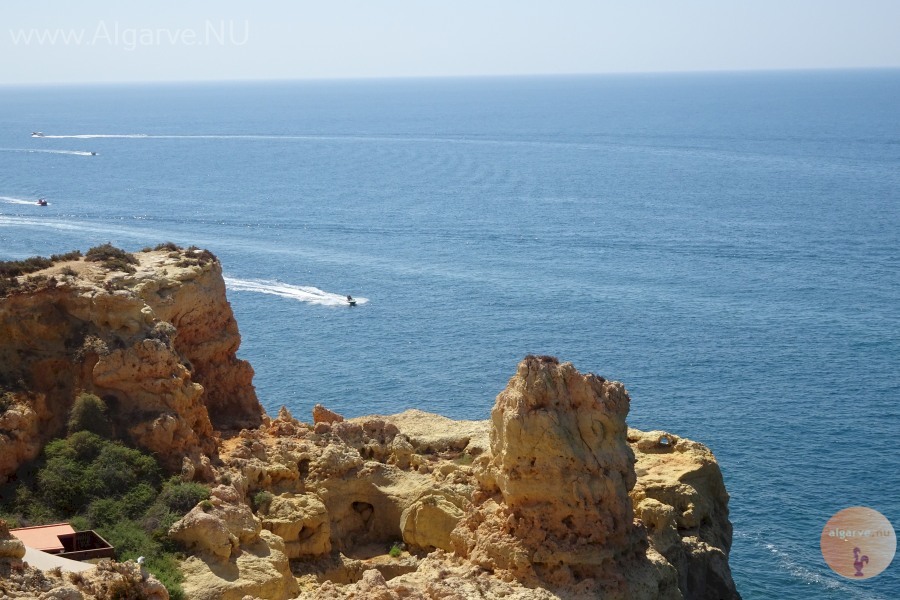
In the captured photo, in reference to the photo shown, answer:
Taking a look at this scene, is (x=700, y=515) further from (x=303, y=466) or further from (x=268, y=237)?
(x=268, y=237)

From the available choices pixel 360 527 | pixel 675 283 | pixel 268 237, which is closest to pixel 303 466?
pixel 360 527

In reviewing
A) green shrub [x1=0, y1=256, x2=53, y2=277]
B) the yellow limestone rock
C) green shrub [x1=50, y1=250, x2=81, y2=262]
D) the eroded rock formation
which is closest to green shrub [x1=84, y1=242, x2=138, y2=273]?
green shrub [x1=50, y1=250, x2=81, y2=262]

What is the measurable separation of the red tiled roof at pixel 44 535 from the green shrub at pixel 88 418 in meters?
4.24

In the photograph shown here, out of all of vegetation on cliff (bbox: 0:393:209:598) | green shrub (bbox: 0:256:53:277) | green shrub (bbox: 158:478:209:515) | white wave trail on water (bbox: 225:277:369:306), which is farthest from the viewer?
white wave trail on water (bbox: 225:277:369:306)

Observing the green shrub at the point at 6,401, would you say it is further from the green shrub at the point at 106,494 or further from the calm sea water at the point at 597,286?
the calm sea water at the point at 597,286

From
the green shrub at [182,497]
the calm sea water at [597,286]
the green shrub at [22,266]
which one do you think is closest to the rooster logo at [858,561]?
the calm sea water at [597,286]

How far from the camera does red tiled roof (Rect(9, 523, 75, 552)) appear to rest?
1132 inches

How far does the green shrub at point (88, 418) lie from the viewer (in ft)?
112

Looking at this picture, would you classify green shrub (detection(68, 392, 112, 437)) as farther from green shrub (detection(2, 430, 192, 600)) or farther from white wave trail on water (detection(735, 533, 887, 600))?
white wave trail on water (detection(735, 533, 887, 600))

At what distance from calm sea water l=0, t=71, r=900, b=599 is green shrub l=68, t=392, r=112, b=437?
997 inches

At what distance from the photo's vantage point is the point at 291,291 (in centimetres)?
9481

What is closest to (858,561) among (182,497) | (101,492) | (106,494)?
(182,497)

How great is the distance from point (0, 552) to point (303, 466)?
14.4 metres

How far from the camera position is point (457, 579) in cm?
2909
